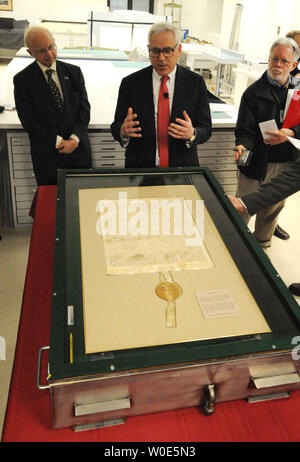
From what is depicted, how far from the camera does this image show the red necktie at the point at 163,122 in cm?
225

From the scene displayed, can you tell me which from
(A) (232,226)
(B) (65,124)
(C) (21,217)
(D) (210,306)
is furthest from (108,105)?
(D) (210,306)

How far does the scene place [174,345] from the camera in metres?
1.00

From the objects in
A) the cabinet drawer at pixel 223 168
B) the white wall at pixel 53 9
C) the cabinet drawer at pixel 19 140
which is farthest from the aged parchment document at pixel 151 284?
the white wall at pixel 53 9

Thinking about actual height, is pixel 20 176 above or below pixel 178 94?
below

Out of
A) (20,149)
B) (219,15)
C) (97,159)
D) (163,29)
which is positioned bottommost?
(97,159)

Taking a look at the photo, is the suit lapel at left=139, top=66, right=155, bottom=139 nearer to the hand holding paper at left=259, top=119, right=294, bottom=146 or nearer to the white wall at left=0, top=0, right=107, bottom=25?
the hand holding paper at left=259, top=119, right=294, bottom=146

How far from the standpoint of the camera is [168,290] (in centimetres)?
120

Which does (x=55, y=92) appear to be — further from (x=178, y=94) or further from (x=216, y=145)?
(x=216, y=145)

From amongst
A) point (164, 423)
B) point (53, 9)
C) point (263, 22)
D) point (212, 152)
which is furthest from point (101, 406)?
point (53, 9)

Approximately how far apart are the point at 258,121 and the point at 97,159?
145 centimetres

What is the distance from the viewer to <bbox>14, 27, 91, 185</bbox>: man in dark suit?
8.35 ft

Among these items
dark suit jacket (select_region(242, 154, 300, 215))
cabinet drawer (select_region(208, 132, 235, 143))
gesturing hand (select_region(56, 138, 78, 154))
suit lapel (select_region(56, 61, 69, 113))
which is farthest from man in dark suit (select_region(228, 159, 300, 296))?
cabinet drawer (select_region(208, 132, 235, 143))

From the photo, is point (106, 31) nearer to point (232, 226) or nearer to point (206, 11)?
point (232, 226)

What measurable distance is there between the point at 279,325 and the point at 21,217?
9.05 feet
